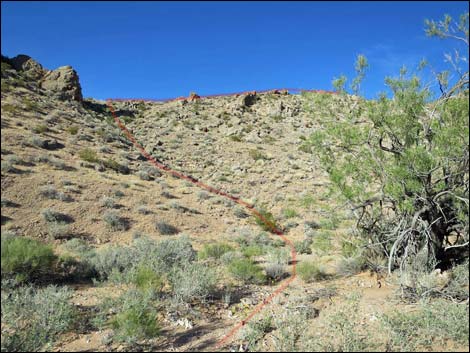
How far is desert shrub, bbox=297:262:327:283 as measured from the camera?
8.70m

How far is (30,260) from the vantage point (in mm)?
6766

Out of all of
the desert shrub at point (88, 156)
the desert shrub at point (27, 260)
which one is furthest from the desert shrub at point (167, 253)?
the desert shrub at point (88, 156)

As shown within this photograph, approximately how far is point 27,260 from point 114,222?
20.7 feet

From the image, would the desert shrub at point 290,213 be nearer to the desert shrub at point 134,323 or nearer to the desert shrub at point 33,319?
the desert shrub at point 134,323

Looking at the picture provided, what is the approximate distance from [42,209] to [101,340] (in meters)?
6.91

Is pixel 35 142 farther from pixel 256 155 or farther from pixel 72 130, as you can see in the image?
pixel 256 155

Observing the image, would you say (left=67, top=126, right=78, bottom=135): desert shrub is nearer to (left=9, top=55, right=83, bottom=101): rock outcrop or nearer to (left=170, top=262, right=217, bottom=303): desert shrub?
A: (left=9, top=55, right=83, bottom=101): rock outcrop

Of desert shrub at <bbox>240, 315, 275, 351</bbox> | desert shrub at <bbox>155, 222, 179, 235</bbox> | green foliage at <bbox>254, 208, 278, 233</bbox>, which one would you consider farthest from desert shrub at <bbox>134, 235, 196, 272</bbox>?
green foliage at <bbox>254, 208, 278, 233</bbox>

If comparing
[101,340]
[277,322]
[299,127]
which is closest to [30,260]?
[101,340]

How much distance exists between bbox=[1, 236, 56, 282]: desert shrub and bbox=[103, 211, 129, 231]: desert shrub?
16.1 feet

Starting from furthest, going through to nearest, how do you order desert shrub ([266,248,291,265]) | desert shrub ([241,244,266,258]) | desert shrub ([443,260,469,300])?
1. desert shrub ([241,244,266,258])
2. desert shrub ([266,248,291,265])
3. desert shrub ([443,260,469,300])

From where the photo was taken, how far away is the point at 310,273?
8.71 m

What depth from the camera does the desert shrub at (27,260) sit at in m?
5.86

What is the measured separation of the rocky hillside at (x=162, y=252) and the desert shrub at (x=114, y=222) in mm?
49
